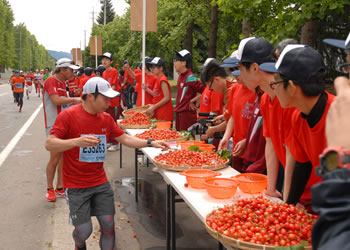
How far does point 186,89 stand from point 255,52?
390 cm

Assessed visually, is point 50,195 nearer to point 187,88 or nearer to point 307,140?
point 187,88

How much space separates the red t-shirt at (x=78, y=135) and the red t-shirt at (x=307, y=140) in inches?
78.8

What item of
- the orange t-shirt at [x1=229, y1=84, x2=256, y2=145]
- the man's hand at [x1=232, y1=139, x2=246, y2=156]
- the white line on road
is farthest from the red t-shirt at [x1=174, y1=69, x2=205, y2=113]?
A: the white line on road

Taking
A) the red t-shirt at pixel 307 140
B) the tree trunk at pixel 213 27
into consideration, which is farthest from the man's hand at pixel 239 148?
the tree trunk at pixel 213 27

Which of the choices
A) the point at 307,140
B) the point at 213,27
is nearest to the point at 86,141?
the point at 307,140

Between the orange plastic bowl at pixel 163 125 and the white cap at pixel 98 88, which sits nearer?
the white cap at pixel 98 88

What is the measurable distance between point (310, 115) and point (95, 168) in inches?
92.5

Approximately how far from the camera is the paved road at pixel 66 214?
4.97m

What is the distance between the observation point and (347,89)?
1.33 metres

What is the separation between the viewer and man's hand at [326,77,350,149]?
1.24m

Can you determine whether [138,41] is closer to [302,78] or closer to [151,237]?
[151,237]

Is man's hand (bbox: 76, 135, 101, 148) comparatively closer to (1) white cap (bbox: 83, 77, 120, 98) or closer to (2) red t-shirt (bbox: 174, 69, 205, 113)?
(1) white cap (bbox: 83, 77, 120, 98)

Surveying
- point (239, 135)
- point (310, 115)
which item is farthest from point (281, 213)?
point (239, 135)

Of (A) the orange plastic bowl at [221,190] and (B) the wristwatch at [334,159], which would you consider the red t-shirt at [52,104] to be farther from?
(B) the wristwatch at [334,159]
